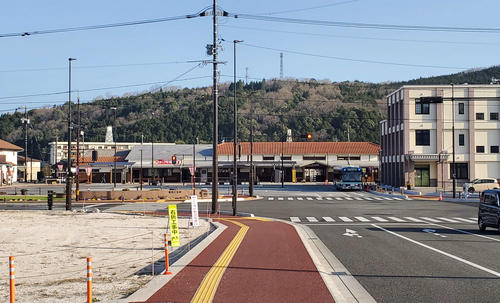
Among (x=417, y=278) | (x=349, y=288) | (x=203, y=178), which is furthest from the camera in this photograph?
(x=203, y=178)

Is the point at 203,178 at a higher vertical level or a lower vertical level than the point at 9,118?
lower

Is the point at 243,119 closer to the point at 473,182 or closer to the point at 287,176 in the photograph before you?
the point at 287,176

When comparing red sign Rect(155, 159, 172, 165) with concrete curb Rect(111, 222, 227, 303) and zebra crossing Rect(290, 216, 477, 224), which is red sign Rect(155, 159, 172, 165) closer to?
zebra crossing Rect(290, 216, 477, 224)

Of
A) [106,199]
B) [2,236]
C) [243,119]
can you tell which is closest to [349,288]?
[2,236]

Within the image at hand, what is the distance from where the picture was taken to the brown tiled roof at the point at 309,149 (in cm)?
10581

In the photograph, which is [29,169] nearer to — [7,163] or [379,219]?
[7,163]

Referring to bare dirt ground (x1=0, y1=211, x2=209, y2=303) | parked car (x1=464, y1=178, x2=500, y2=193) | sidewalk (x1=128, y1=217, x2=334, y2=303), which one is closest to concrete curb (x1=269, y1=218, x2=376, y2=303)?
sidewalk (x1=128, y1=217, x2=334, y2=303)

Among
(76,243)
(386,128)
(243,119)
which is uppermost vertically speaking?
(243,119)

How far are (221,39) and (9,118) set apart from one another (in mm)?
186367

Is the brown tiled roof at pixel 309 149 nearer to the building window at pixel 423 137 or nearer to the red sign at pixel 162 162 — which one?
the red sign at pixel 162 162

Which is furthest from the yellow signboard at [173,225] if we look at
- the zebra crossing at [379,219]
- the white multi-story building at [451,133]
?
the white multi-story building at [451,133]

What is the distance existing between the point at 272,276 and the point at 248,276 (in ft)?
1.93

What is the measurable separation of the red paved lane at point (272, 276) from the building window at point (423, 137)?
52.6 meters

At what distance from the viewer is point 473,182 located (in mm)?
62844
